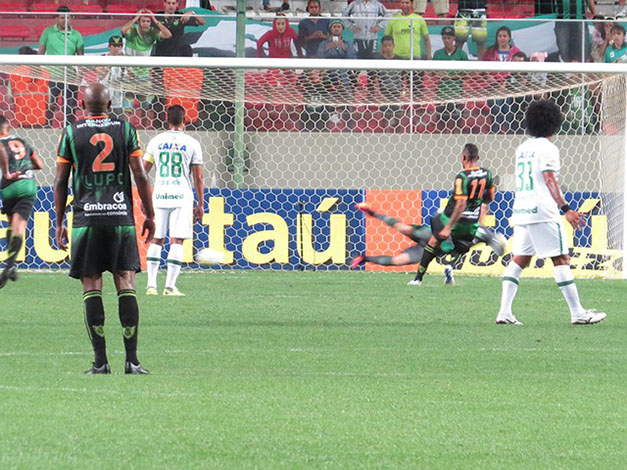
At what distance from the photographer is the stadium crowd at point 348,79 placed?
63.9 feet

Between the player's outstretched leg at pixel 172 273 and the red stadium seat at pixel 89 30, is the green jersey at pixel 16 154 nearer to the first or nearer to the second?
the player's outstretched leg at pixel 172 273

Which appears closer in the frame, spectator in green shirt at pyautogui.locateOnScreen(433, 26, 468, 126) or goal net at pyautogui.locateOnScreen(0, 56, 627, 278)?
goal net at pyautogui.locateOnScreen(0, 56, 627, 278)

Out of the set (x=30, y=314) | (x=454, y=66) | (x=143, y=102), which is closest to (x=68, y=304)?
(x=30, y=314)

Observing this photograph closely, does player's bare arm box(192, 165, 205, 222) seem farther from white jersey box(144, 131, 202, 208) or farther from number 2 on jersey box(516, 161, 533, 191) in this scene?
number 2 on jersey box(516, 161, 533, 191)

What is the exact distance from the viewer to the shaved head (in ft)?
26.8

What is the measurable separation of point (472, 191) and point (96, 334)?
27.1 feet

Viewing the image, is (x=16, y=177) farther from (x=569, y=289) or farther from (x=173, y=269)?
(x=569, y=289)

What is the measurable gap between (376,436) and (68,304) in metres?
8.10

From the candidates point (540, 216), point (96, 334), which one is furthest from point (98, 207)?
point (540, 216)

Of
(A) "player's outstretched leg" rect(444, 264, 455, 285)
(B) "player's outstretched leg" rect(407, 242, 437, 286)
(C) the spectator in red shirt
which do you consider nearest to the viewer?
(B) "player's outstretched leg" rect(407, 242, 437, 286)

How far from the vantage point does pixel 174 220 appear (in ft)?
50.2

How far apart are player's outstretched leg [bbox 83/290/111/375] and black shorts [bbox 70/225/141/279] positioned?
196 mm

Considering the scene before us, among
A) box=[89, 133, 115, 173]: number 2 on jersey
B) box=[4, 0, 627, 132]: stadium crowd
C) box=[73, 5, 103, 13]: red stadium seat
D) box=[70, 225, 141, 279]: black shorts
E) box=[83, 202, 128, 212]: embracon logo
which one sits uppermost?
box=[73, 5, 103, 13]: red stadium seat

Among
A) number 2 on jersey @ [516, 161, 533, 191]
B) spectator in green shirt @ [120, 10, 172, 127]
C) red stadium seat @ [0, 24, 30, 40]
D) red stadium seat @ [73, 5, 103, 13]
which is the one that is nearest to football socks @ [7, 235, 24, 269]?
number 2 on jersey @ [516, 161, 533, 191]
